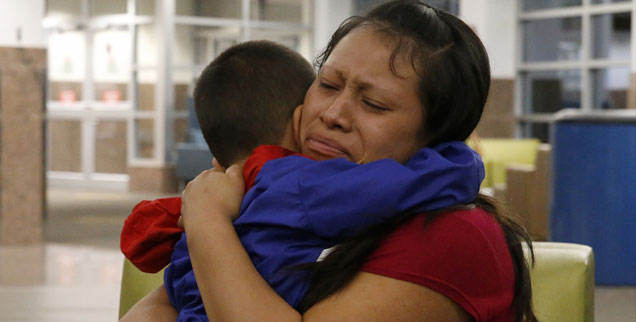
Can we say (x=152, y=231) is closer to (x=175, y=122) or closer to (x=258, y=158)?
(x=258, y=158)

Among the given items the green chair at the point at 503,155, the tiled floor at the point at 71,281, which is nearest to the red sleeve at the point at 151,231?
the tiled floor at the point at 71,281

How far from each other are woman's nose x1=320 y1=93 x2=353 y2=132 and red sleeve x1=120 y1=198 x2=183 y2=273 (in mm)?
281

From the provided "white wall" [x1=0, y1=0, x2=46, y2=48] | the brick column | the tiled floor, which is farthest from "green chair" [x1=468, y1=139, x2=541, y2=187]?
"white wall" [x1=0, y1=0, x2=46, y2=48]

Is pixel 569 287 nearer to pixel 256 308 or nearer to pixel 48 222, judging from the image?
pixel 256 308

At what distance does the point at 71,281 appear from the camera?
5.97 meters

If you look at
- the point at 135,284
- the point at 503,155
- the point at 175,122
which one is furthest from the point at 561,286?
the point at 175,122

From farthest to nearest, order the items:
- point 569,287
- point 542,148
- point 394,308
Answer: point 542,148, point 569,287, point 394,308

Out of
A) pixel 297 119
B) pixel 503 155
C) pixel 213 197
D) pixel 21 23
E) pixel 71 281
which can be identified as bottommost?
pixel 71 281

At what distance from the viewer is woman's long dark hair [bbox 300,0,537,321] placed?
1.14m

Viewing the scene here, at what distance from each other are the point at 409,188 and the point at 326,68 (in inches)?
9.3

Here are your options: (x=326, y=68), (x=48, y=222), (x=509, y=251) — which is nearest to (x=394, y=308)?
(x=509, y=251)

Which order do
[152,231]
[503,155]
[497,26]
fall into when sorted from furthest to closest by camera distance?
1. [497,26]
2. [503,155]
3. [152,231]

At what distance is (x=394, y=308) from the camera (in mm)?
1055

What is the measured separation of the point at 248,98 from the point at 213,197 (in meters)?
0.21
